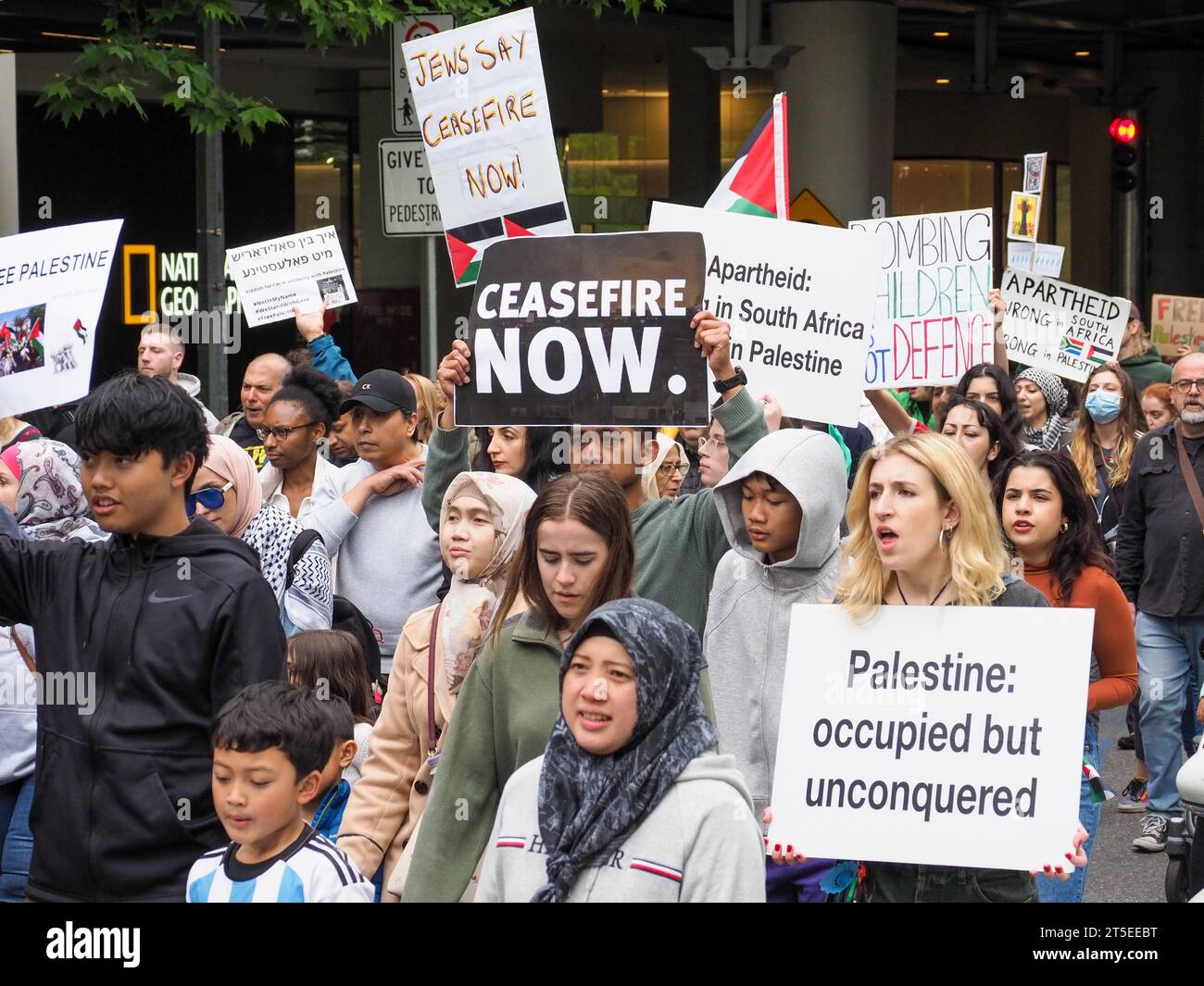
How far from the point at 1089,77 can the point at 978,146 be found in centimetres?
209

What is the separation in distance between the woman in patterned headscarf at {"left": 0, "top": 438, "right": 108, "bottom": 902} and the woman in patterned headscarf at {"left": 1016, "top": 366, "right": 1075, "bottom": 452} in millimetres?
6120

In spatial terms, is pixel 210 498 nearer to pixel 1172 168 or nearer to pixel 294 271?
pixel 294 271

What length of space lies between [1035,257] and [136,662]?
9760 millimetres

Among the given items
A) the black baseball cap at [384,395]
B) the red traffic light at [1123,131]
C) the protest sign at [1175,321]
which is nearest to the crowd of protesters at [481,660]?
the black baseball cap at [384,395]

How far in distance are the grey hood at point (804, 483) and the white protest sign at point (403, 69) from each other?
635 cm

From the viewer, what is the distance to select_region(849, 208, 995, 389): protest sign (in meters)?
9.12

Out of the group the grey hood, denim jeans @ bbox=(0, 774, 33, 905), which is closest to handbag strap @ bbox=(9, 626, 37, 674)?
denim jeans @ bbox=(0, 774, 33, 905)

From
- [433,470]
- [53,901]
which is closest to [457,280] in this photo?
[433,470]

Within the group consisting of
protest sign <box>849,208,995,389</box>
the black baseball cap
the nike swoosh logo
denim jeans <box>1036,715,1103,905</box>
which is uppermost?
protest sign <box>849,208,995,389</box>

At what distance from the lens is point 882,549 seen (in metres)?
4.29

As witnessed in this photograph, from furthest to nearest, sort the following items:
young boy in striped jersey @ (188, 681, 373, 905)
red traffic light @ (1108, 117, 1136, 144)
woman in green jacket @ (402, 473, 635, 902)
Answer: red traffic light @ (1108, 117, 1136, 144), woman in green jacket @ (402, 473, 635, 902), young boy in striped jersey @ (188, 681, 373, 905)

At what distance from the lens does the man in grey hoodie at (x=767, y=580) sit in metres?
4.81

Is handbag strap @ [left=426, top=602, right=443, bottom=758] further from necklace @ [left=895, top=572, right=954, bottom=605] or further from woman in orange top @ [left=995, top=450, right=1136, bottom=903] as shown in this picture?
woman in orange top @ [left=995, top=450, right=1136, bottom=903]
